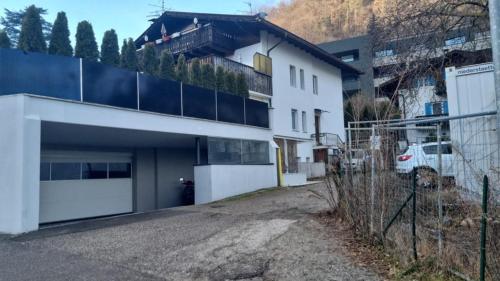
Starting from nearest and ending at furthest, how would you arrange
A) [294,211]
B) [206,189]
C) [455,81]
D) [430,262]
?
[430,262], [455,81], [294,211], [206,189]

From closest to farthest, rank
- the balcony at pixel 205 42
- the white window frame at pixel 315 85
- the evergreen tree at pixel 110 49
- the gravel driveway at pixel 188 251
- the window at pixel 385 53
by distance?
the gravel driveway at pixel 188 251, the window at pixel 385 53, the evergreen tree at pixel 110 49, the balcony at pixel 205 42, the white window frame at pixel 315 85

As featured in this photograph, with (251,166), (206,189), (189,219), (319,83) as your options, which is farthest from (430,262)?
(319,83)

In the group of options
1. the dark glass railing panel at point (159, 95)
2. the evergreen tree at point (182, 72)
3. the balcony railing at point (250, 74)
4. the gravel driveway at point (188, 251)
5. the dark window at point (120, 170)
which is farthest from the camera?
the balcony railing at point (250, 74)

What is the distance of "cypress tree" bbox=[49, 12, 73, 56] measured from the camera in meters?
12.2

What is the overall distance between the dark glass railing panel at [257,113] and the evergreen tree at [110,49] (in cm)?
661

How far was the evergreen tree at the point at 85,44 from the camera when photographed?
12.7 metres

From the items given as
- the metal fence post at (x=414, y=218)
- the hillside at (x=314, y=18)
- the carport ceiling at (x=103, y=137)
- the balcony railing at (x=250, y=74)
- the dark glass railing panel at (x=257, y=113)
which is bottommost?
the metal fence post at (x=414, y=218)

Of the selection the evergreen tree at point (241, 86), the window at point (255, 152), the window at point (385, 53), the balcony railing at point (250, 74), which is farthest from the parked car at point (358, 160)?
the balcony railing at point (250, 74)

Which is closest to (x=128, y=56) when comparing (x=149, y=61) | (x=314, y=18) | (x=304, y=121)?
(x=149, y=61)

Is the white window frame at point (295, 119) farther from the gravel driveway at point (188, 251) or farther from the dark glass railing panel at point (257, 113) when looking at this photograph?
the gravel driveway at point (188, 251)

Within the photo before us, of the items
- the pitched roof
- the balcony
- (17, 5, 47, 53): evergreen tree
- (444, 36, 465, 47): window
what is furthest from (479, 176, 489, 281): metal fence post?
the balcony

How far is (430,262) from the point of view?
5602mm

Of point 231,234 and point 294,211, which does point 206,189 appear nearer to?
point 294,211

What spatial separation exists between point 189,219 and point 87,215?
6549 millimetres
